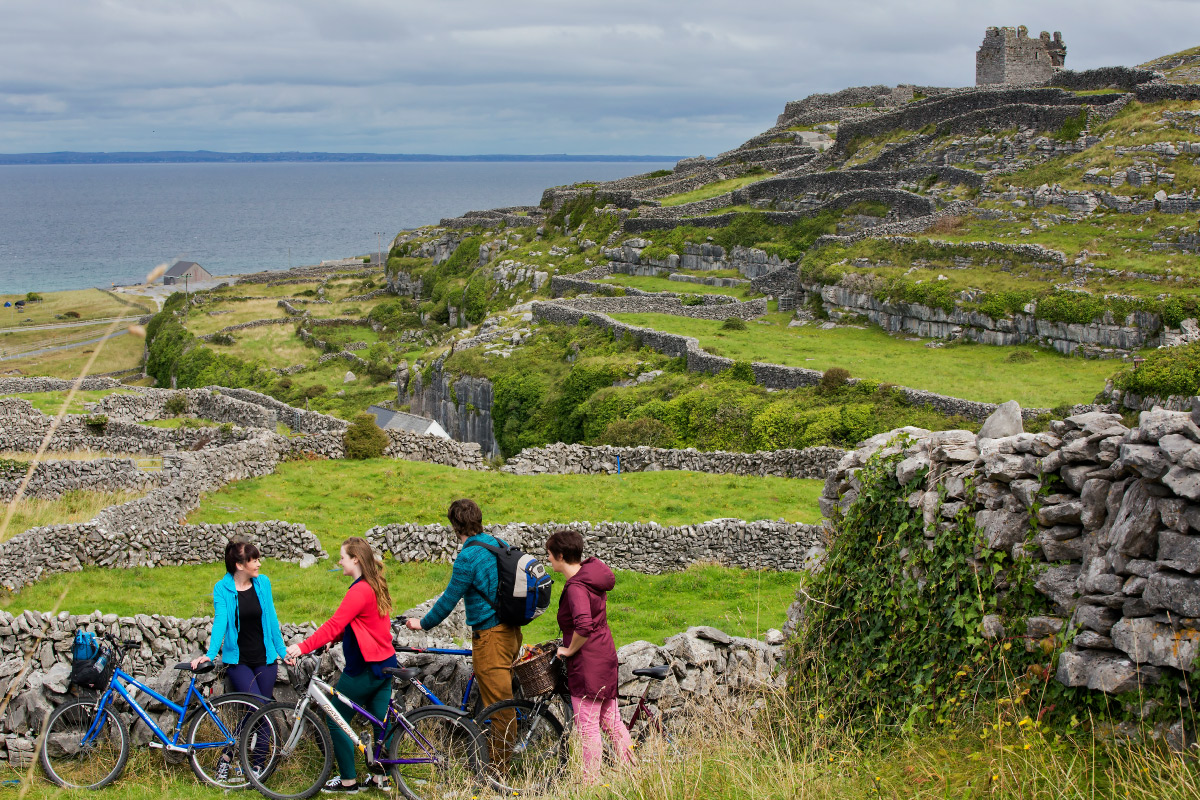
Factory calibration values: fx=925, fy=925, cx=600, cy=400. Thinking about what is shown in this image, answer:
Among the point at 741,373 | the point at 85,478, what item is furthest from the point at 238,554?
the point at 741,373

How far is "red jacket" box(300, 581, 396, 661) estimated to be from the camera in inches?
320

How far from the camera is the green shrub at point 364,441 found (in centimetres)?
2678

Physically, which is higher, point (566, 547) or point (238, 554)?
point (566, 547)

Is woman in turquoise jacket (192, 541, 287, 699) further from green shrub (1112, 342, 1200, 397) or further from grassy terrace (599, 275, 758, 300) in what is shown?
grassy terrace (599, 275, 758, 300)

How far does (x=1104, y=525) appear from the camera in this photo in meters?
6.83

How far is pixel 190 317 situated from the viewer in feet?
272

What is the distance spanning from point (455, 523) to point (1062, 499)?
5.06 meters

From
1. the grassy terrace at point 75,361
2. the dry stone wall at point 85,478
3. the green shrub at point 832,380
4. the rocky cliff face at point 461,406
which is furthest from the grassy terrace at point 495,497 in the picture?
the grassy terrace at point 75,361

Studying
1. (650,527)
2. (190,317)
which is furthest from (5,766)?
(190,317)

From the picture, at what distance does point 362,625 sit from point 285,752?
133cm

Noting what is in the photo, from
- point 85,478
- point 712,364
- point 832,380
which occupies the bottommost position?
point 85,478

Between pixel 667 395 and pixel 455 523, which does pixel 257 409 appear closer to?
pixel 667 395

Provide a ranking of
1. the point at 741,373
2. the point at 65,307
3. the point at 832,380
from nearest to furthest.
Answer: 1. the point at 832,380
2. the point at 741,373
3. the point at 65,307

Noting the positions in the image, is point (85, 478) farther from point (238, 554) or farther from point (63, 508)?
point (238, 554)
